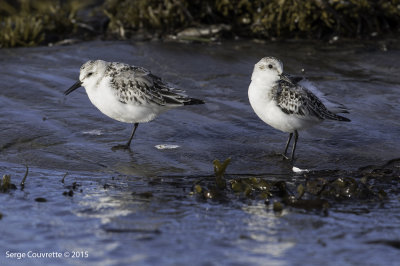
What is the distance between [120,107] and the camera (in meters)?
9.20

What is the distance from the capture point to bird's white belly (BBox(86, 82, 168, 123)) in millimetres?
9188

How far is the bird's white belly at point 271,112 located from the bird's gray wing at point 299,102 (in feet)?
0.21

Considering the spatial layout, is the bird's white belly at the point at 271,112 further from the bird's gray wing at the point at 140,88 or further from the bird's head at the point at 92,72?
the bird's head at the point at 92,72

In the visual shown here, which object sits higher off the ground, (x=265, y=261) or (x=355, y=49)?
(x=355, y=49)

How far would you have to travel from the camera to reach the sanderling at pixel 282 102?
29.0 ft

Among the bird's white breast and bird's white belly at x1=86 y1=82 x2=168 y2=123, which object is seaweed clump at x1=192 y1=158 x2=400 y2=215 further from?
bird's white belly at x1=86 y1=82 x2=168 y2=123

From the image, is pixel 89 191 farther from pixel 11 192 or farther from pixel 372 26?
pixel 372 26

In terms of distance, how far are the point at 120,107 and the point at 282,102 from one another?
89.0 inches

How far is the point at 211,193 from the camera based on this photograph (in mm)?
7473

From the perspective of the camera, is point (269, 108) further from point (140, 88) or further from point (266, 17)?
point (266, 17)

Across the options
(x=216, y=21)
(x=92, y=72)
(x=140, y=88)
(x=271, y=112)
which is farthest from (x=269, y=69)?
(x=216, y=21)

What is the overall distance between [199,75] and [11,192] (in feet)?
18.2

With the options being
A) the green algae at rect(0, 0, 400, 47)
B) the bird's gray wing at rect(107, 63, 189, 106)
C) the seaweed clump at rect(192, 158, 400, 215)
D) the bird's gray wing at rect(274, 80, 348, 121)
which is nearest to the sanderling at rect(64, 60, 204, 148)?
the bird's gray wing at rect(107, 63, 189, 106)

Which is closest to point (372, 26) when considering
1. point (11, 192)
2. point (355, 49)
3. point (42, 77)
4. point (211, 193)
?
point (355, 49)
